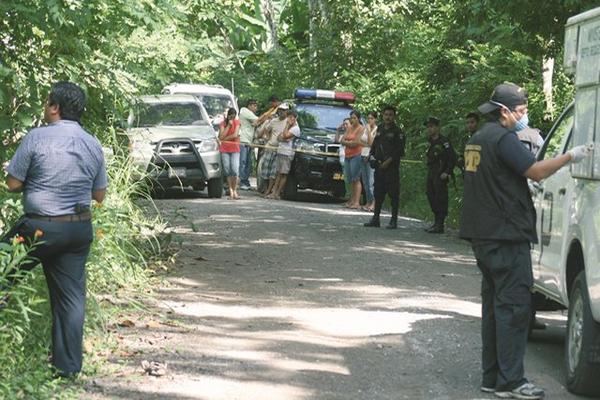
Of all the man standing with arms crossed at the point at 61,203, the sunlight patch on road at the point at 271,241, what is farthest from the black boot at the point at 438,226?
the man standing with arms crossed at the point at 61,203

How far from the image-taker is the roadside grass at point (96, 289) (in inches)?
295

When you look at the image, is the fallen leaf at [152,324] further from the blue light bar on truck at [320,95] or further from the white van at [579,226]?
the blue light bar on truck at [320,95]

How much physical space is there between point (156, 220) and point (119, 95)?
294 cm

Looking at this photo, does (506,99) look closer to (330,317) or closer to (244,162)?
(330,317)

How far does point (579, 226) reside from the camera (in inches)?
323

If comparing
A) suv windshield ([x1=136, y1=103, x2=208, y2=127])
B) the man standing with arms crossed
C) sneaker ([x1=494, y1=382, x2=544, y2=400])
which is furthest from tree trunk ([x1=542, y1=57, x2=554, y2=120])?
the man standing with arms crossed

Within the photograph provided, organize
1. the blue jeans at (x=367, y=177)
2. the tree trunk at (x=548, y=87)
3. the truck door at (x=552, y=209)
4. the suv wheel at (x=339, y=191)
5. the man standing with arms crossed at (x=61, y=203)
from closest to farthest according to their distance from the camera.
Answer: the man standing with arms crossed at (x=61, y=203), the truck door at (x=552, y=209), the tree trunk at (x=548, y=87), the blue jeans at (x=367, y=177), the suv wheel at (x=339, y=191)

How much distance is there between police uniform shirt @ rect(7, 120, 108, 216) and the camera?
7688 mm

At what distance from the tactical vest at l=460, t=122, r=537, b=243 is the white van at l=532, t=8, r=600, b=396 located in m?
0.39

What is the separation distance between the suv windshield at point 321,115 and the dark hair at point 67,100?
1855 cm

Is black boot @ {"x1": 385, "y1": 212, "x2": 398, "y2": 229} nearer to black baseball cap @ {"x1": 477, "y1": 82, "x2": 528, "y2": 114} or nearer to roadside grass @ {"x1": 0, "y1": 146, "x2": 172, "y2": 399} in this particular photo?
roadside grass @ {"x1": 0, "y1": 146, "x2": 172, "y2": 399}

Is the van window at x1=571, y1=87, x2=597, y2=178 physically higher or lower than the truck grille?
higher

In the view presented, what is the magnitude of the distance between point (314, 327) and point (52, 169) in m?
3.45

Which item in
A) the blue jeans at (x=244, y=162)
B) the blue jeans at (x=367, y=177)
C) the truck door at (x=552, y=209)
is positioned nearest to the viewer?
the truck door at (x=552, y=209)
